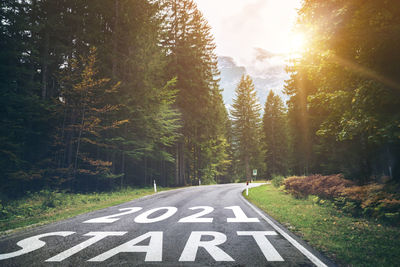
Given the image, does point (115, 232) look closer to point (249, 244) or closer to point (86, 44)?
point (249, 244)

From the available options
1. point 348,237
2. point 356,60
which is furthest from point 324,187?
point 356,60

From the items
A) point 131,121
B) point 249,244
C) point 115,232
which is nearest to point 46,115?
point 131,121

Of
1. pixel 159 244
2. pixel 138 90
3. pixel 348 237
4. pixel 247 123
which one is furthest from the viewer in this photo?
pixel 247 123

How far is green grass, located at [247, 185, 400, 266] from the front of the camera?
385 centimetres

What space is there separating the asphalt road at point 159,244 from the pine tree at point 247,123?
1427 inches

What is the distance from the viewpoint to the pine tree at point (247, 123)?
42344 millimetres

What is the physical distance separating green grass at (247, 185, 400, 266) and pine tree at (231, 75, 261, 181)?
34.6 metres

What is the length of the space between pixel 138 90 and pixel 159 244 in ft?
51.2

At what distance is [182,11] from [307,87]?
17772mm

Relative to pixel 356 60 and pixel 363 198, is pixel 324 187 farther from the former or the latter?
pixel 356 60

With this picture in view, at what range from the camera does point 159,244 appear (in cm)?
455

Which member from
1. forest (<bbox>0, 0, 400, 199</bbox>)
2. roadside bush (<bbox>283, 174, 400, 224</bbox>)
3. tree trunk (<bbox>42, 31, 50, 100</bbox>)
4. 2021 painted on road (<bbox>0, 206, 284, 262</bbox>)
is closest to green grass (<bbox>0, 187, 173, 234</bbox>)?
forest (<bbox>0, 0, 400, 199</bbox>)

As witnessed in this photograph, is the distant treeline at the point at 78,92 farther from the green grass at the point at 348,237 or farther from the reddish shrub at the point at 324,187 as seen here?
the green grass at the point at 348,237

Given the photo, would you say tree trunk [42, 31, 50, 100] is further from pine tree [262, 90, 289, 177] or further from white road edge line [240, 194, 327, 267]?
pine tree [262, 90, 289, 177]
